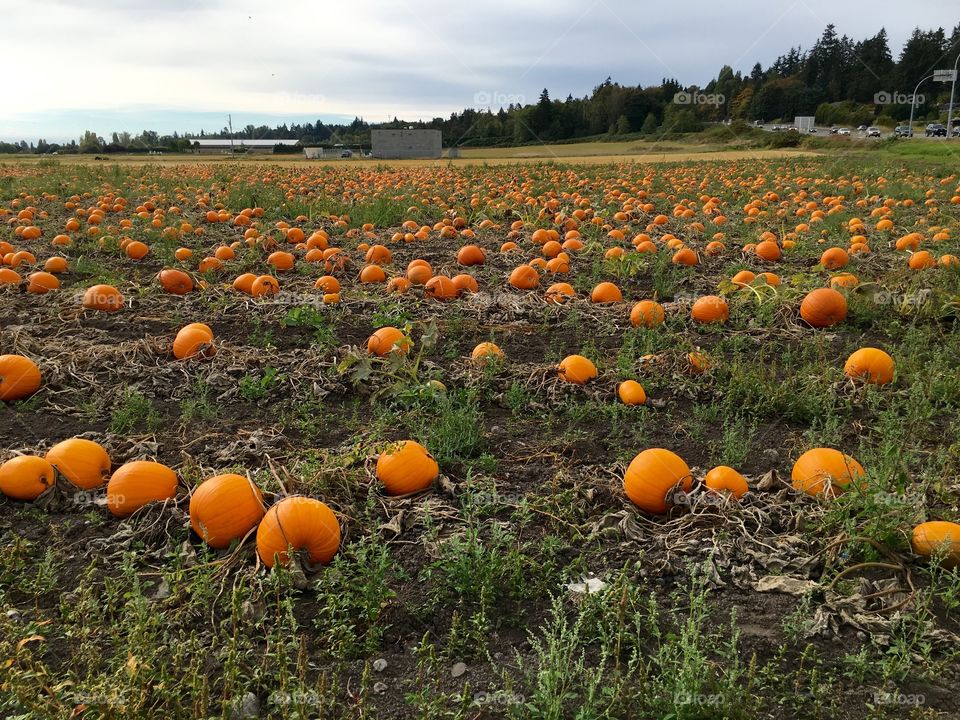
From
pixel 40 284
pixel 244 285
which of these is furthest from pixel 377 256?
pixel 40 284

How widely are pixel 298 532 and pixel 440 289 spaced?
4585 millimetres

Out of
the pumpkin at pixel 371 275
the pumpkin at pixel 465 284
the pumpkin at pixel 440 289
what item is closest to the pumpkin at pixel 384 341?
the pumpkin at pixel 440 289

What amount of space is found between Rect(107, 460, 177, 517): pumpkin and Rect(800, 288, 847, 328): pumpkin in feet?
18.0

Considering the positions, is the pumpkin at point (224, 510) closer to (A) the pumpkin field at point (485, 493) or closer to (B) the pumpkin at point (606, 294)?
(A) the pumpkin field at point (485, 493)

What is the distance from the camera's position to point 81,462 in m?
3.66

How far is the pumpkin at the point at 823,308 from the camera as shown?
603 cm

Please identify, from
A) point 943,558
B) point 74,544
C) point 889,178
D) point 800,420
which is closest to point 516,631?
point 943,558

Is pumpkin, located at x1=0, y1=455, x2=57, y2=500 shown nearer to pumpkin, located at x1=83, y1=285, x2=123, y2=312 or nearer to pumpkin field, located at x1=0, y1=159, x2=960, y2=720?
pumpkin field, located at x1=0, y1=159, x2=960, y2=720

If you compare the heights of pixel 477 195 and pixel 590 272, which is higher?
pixel 477 195

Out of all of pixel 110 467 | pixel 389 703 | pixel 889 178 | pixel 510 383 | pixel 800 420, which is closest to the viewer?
pixel 389 703

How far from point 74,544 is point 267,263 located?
617cm

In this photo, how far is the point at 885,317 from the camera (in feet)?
20.5

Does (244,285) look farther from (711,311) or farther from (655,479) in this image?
(655,479)

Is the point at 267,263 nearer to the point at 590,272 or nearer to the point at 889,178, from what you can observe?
the point at 590,272
